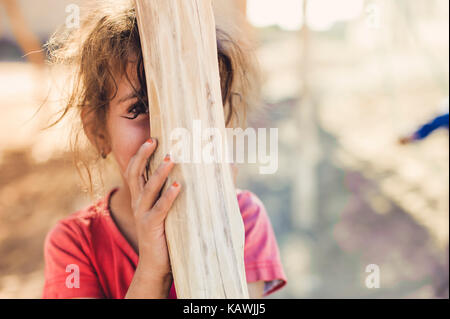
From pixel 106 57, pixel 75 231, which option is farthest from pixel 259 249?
pixel 106 57

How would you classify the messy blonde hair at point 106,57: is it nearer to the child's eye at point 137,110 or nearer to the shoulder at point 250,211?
the child's eye at point 137,110

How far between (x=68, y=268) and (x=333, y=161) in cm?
275

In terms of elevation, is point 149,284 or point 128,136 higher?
point 128,136

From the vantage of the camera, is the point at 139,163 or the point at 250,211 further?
the point at 250,211

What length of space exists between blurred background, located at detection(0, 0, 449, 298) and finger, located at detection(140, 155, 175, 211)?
48 cm

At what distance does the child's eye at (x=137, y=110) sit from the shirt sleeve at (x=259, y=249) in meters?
0.34

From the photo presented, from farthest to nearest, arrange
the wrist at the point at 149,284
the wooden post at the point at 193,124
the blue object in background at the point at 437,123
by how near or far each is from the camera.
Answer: the blue object in background at the point at 437,123 → the wrist at the point at 149,284 → the wooden post at the point at 193,124

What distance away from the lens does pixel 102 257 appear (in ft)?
3.33

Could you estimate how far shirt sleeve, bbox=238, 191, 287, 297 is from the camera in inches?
40.4

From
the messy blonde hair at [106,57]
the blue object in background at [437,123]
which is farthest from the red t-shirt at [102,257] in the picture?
the blue object in background at [437,123]

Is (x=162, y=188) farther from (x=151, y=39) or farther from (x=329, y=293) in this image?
(x=329, y=293)

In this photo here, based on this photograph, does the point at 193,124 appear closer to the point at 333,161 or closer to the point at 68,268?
the point at 68,268

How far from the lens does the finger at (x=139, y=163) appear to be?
649 millimetres
